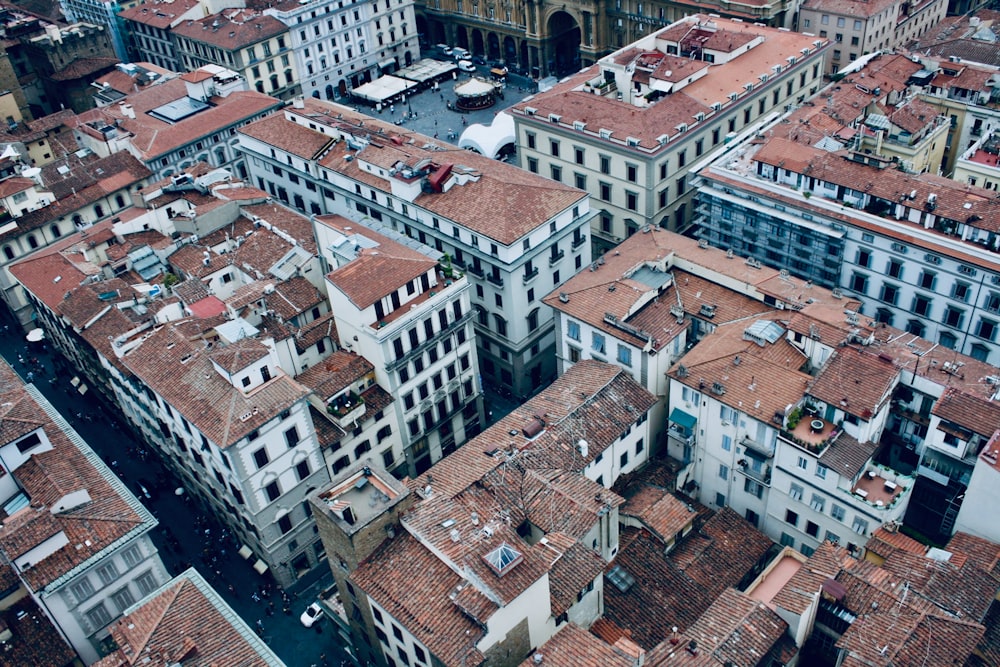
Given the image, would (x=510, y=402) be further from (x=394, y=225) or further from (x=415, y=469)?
(x=394, y=225)

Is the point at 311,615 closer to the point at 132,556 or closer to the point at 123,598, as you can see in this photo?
the point at 123,598

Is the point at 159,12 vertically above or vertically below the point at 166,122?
above

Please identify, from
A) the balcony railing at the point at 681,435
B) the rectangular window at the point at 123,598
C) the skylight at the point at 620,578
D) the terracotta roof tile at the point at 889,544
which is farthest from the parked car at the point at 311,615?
the terracotta roof tile at the point at 889,544

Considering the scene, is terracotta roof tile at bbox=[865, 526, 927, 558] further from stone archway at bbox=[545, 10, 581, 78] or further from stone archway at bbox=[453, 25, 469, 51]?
stone archway at bbox=[453, 25, 469, 51]

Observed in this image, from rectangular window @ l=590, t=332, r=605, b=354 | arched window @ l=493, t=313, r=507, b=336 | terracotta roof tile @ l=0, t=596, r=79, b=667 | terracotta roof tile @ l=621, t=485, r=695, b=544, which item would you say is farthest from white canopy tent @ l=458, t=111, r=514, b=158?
→ terracotta roof tile @ l=0, t=596, r=79, b=667

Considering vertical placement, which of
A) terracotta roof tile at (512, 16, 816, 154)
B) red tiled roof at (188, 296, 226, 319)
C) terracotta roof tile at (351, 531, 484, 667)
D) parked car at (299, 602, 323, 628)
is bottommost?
parked car at (299, 602, 323, 628)

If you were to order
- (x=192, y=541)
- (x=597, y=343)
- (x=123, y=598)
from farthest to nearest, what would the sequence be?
1. (x=192, y=541)
2. (x=597, y=343)
3. (x=123, y=598)

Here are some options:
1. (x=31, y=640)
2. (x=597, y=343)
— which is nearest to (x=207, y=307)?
(x=31, y=640)
